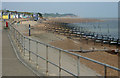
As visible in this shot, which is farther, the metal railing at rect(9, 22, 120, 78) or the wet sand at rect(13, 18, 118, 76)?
the wet sand at rect(13, 18, 118, 76)

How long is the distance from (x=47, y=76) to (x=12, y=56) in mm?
3215

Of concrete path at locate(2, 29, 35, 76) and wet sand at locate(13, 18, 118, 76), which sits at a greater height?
concrete path at locate(2, 29, 35, 76)

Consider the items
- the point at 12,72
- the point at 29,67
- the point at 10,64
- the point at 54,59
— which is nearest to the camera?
the point at 12,72

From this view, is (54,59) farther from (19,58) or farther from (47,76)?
(47,76)

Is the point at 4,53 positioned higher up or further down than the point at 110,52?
higher up

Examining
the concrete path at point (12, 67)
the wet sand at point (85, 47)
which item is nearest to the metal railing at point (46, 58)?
the concrete path at point (12, 67)

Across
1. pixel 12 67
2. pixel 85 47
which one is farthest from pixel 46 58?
pixel 85 47

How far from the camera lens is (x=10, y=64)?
7.40 metres

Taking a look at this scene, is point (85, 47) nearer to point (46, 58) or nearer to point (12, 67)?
point (46, 58)

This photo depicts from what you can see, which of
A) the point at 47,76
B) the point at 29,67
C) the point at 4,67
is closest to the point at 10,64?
the point at 4,67

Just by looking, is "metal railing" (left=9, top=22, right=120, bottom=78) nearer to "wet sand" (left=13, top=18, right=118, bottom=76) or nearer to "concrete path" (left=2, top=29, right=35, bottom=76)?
"concrete path" (left=2, top=29, right=35, bottom=76)

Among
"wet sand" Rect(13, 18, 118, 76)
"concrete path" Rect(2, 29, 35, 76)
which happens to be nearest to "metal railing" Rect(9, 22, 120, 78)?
"concrete path" Rect(2, 29, 35, 76)

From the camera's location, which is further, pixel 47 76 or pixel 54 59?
pixel 54 59

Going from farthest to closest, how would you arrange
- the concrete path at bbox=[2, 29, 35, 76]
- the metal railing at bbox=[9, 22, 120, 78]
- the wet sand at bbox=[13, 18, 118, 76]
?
1. the wet sand at bbox=[13, 18, 118, 76]
2. the concrete path at bbox=[2, 29, 35, 76]
3. the metal railing at bbox=[9, 22, 120, 78]
